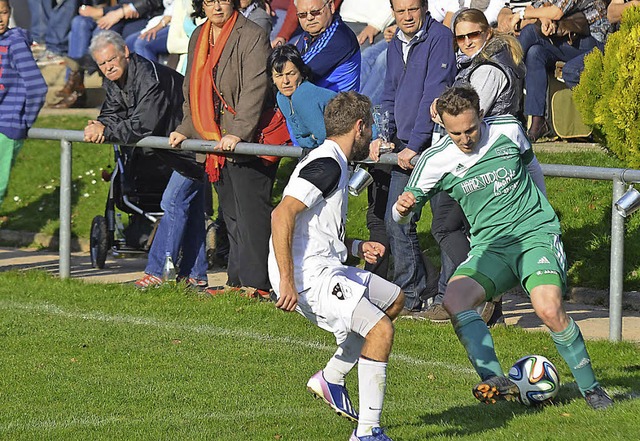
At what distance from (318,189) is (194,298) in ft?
13.7

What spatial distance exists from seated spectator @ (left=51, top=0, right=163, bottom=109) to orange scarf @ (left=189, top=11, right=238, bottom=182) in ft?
18.9

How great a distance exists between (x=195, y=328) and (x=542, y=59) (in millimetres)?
4996

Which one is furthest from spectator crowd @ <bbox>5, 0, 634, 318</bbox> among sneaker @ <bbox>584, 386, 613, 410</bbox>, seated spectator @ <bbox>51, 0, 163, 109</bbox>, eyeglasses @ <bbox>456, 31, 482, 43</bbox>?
seated spectator @ <bbox>51, 0, 163, 109</bbox>

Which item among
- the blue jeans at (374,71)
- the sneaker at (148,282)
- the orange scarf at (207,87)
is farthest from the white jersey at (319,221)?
the blue jeans at (374,71)

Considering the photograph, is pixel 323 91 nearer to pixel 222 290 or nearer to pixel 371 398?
pixel 222 290

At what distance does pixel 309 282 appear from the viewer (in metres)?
6.43

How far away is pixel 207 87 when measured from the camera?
1013cm

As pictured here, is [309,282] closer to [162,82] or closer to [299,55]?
[299,55]

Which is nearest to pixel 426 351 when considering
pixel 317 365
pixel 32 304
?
pixel 317 365

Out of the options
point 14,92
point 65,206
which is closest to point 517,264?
point 65,206

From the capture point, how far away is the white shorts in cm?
625

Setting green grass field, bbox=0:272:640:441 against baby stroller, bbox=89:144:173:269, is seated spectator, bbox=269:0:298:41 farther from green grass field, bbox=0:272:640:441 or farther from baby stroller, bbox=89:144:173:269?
green grass field, bbox=0:272:640:441

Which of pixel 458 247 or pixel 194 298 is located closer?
pixel 458 247

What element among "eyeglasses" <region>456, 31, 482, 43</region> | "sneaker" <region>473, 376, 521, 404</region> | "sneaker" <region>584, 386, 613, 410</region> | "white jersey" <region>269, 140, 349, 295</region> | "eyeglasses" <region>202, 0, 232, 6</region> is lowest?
"sneaker" <region>584, 386, 613, 410</region>
